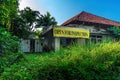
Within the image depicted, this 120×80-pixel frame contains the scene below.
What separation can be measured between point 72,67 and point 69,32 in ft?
58.1

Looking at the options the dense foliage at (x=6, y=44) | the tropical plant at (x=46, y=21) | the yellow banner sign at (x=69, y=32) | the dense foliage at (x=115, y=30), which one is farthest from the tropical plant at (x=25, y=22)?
the dense foliage at (x=6, y=44)

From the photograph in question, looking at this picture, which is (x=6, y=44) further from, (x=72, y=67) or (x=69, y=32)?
(x=69, y=32)

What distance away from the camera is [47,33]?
25062mm

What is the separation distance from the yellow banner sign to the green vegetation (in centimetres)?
1593

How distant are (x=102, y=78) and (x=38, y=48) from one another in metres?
22.9

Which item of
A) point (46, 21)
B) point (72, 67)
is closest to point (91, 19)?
point (46, 21)

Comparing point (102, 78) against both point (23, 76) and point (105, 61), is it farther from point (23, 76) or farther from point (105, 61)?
point (23, 76)

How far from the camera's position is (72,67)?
547cm

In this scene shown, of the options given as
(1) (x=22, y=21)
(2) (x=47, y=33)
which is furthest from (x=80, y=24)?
(1) (x=22, y=21)

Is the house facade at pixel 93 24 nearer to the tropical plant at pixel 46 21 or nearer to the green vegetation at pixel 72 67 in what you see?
the tropical plant at pixel 46 21

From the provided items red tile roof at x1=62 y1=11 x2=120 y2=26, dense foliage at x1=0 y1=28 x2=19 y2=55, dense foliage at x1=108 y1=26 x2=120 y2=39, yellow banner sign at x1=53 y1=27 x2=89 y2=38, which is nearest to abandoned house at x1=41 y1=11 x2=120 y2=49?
red tile roof at x1=62 y1=11 x2=120 y2=26

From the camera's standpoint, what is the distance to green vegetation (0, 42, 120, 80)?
17.1ft

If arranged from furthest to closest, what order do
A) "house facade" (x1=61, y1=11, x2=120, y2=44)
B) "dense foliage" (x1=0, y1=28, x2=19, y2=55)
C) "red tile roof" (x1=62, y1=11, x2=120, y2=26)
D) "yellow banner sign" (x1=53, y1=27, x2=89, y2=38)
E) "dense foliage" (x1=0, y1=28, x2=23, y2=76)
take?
"red tile roof" (x1=62, y1=11, x2=120, y2=26)
"house facade" (x1=61, y1=11, x2=120, y2=44)
"yellow banner sign" (x1=53, y1=27, x2=89, y2=38)
"dense foliage" (x1=0, y1=28, x2=19, y2=55)
"dense foliage" (x1=0, y1=28, x2=23, y2=76)

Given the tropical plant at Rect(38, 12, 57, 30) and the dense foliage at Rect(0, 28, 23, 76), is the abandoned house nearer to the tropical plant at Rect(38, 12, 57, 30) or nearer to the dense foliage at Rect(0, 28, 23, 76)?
the tropical plant at Rect(38, 12, 57, 30)
